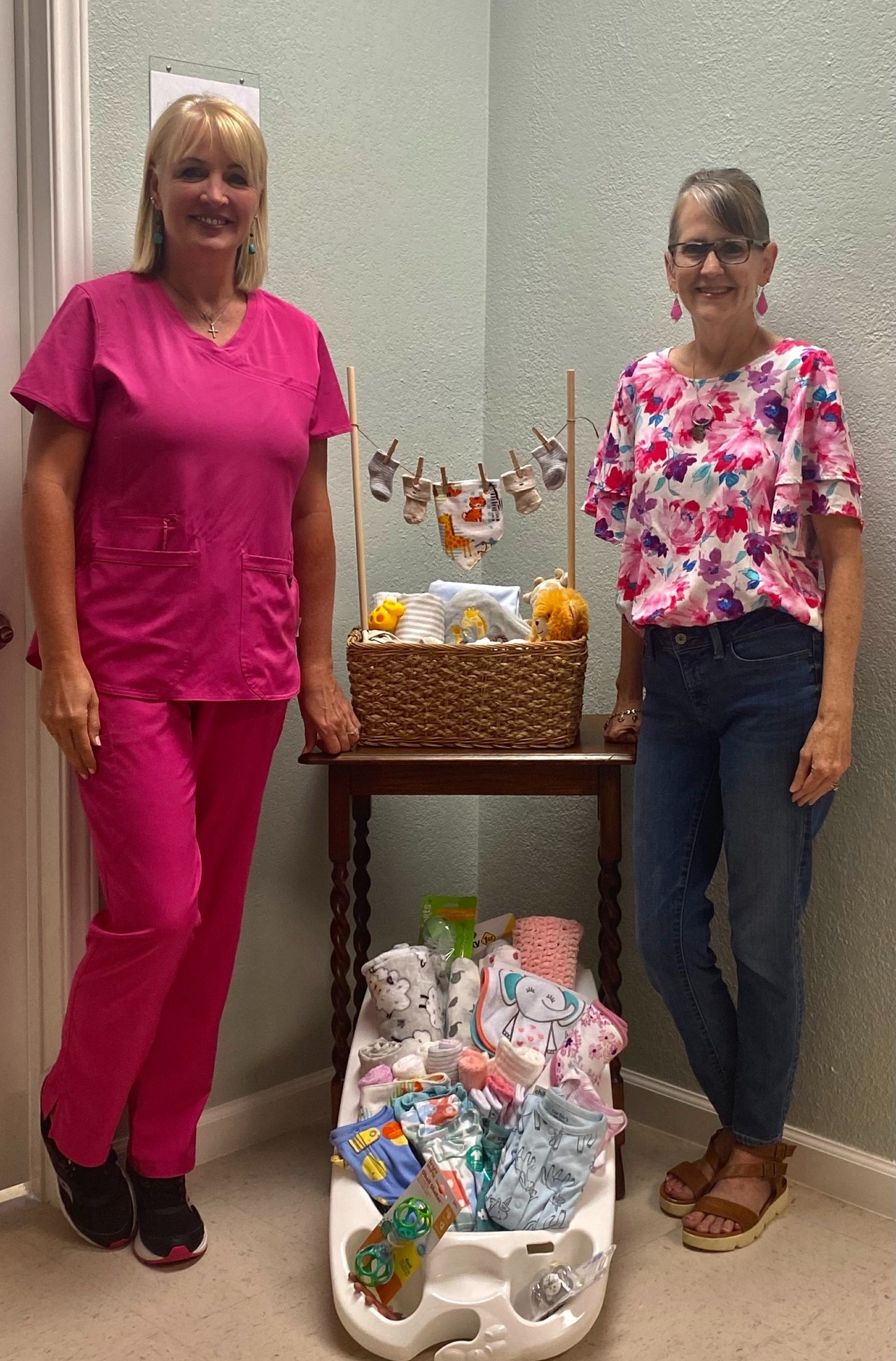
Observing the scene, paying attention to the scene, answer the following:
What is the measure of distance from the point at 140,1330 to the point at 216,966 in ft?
1.63

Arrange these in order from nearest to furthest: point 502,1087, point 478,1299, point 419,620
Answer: point 478,1299
point 502,1087
point 419,620

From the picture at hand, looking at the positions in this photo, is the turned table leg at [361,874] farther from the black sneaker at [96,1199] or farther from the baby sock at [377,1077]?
the black sneaker at [96,1199]

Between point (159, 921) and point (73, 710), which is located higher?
point (73, 710)

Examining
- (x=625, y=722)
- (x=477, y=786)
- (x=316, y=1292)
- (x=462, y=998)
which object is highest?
(x=625, y=722)

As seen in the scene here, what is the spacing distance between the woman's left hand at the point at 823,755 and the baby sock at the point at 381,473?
0.83 m

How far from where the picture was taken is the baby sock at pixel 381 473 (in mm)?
2107

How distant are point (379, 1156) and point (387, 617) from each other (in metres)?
0.83

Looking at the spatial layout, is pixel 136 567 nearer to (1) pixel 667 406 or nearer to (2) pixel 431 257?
(1) pixel 667 406

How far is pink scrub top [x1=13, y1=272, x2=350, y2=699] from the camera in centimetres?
167

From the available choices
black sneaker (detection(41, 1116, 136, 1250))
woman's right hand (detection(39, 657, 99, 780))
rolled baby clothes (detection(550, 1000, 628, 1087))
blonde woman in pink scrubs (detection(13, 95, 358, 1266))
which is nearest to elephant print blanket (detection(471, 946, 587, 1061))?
rolled baby clothes (detection(550, 1000, 628, 1087))

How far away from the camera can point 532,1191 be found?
167cm

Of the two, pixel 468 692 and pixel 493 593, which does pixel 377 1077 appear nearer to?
pixel 468 692

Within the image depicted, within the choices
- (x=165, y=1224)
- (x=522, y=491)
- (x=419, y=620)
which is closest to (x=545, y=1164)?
(x=165, y=1224)

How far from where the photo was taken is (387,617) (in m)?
2.05
